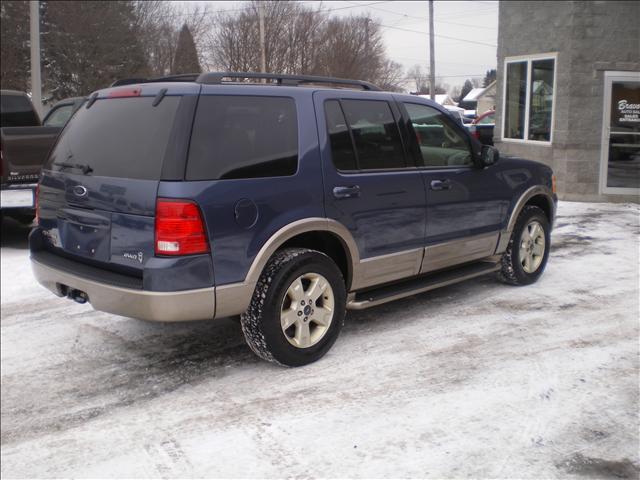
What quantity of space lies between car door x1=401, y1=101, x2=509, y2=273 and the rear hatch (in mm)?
2069

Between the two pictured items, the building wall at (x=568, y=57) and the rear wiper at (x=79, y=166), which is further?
the building wall at (x=568, y=57)

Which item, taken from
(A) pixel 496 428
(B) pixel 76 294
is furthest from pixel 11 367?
(A) pixel 496 428

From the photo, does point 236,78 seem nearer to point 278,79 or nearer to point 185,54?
point 278,79

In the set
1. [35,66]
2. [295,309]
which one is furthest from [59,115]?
[295,309]

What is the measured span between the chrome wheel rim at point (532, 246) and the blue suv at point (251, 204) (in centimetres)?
116

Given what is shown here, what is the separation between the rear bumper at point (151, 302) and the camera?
12.6 ft

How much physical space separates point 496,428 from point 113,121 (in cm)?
298

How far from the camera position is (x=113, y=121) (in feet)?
14.2

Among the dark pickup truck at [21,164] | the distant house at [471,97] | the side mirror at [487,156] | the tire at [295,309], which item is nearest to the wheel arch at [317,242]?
the tire at [295,309]

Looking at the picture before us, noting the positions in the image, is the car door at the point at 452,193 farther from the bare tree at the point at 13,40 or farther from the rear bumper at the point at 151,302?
the bare tree at the point at 13,40

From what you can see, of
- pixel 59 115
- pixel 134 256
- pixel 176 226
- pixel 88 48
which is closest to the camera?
pixel 176 226

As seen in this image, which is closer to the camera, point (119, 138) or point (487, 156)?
point (119, 138)

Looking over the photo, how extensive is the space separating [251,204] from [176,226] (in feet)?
1.68

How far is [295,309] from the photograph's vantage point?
14.5ft
